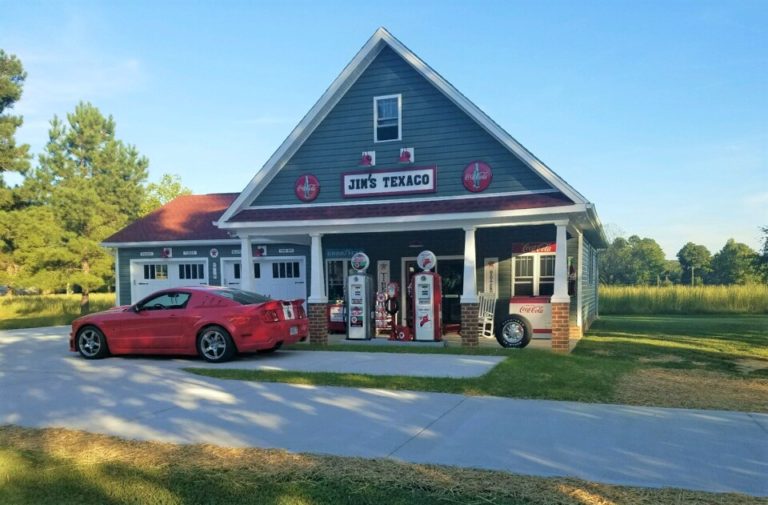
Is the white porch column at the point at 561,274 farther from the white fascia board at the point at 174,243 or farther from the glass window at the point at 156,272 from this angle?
the glass window at the point at 156,272

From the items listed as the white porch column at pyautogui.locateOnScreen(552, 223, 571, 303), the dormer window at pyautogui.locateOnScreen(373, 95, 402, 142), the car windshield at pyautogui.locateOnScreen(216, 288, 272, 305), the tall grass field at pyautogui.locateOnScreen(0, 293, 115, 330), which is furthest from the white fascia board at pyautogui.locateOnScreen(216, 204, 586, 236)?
the tall grass field at pyautogui.locateOnScreen(0, 293, 115, 330)

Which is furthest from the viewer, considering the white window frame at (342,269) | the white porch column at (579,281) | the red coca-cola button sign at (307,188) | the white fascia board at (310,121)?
the white window frame at (342,269)

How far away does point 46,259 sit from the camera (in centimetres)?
2719

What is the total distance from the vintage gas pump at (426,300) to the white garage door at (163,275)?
10.3 metres

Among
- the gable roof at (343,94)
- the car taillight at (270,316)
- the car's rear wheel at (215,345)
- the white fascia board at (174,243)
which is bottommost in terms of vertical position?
the car's rear wheel at (215,345)

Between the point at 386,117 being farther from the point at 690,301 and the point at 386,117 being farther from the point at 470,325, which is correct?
the point at 690,301

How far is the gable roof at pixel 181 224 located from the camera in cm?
2127

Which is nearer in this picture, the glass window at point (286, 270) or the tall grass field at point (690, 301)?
the glass window at point (286, 270)

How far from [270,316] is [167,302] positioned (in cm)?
212

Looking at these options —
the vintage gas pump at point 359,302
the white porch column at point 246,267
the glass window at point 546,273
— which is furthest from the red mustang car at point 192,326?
the glass window at point 546,273

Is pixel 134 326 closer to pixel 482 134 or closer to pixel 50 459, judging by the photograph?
pixel 50 459

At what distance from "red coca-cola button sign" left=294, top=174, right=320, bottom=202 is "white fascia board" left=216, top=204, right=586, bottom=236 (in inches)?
39.1

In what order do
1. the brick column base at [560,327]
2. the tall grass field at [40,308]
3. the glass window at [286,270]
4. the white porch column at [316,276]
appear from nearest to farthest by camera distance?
1. the brick column base at [560,327]
2. the white porch column at [316,276]
3. the glass window at [286,270]
4. the tall grass field at [40,308]

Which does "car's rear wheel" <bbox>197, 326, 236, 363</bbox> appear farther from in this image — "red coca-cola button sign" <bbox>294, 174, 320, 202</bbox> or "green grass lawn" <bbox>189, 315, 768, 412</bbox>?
"red coca-cola button sign" <bbox>294, 174, 320, 202</bbox>
